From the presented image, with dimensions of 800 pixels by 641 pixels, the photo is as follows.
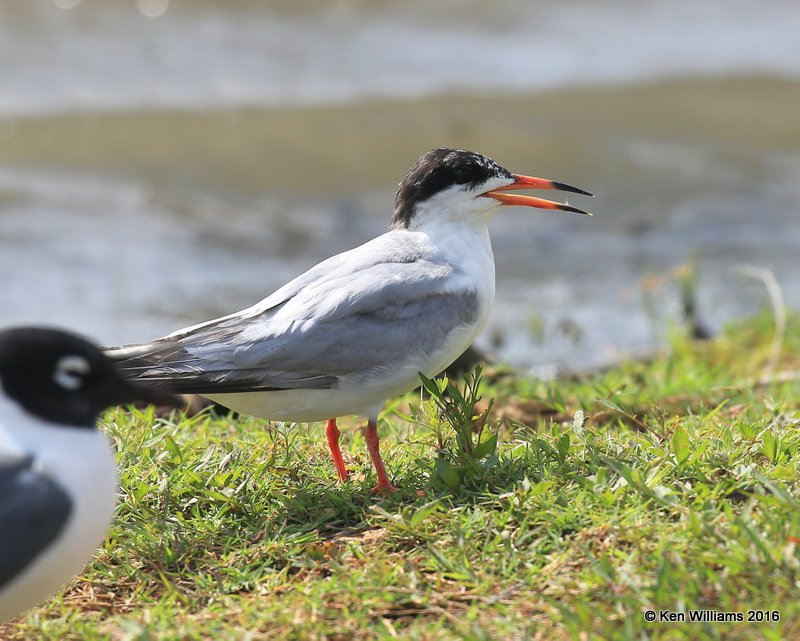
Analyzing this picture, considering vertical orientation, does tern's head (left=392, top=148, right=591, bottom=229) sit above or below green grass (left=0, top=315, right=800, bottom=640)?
above

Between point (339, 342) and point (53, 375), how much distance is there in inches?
48.6

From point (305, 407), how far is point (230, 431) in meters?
0.89

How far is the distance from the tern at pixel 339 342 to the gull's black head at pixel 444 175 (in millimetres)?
288

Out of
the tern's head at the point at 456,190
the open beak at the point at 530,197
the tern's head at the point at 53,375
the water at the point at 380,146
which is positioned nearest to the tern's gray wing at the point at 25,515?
the tern's head at the point at 53,375

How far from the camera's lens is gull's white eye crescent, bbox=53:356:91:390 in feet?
10.6

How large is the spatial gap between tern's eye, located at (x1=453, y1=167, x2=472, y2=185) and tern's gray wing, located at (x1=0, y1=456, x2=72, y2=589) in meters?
2.32

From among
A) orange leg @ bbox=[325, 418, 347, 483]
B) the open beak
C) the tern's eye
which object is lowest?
orange leg @ bbox=[325, 418, 347, 483]

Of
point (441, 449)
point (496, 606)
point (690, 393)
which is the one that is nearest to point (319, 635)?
point (496, 606)

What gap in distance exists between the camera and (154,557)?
146 inches

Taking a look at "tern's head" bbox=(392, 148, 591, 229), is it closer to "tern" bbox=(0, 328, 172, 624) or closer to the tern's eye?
the tern's eye

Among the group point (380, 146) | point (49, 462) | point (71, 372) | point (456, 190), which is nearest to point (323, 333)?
point (456, 190)

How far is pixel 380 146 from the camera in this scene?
40.5 ft

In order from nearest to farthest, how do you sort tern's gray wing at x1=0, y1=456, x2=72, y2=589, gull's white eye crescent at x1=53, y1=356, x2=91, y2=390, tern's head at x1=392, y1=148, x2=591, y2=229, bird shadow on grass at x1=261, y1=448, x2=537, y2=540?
tern's gray wing at x1=0, y1=456, x2=72, y2=589, gull's white eye crescent at x1=53, y1=356, x2=91, y2=390, bird shadow on grass at x1=261, y1=448, x2=537, y2=540, tern's head at x1=392, y1=148, x2=591, y2=229

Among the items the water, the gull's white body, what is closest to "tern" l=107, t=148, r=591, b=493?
the gull's white body
